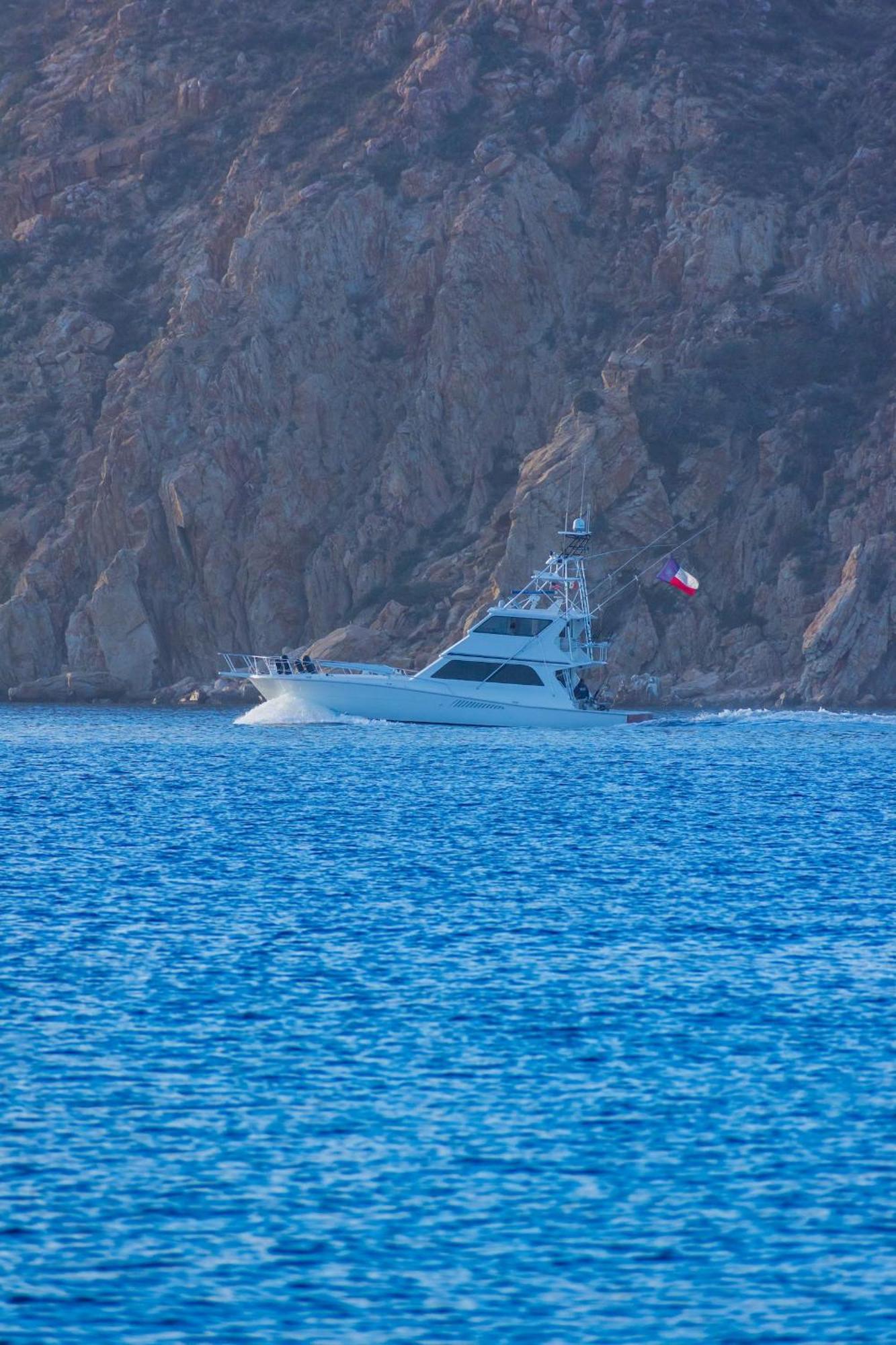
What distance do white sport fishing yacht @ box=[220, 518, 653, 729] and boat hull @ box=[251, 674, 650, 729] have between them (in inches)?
1.1

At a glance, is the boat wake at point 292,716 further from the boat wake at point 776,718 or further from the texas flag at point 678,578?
the boat wake at point 776,718

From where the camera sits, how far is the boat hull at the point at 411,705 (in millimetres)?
73438

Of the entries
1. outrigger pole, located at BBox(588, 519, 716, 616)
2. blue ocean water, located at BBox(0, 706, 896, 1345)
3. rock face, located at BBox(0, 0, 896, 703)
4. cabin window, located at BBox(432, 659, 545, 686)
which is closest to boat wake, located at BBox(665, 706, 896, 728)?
rock face, located at BBox(0, 0, 896, 703)

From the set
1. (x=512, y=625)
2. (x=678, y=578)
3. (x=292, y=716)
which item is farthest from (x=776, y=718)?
(x=292, y=716)

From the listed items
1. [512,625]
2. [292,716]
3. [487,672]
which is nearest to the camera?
[512,625]

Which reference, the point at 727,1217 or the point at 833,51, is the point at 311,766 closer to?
the point at 727,1217

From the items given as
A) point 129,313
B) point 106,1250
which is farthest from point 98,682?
point 106,1250

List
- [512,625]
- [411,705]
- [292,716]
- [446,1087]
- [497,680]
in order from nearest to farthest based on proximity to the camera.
→ 1. [446,1087]
2. [512,625]
3. [497,680]
4. [411,705]
5. [292,716]

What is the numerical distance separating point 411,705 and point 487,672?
3368 mm

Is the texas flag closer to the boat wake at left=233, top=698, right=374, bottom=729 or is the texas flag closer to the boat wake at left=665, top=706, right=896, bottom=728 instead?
the boat wake at left=665, top=706, right=896, bottom=728

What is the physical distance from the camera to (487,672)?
2881 inches

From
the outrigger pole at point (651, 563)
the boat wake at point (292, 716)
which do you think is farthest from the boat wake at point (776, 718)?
the boat wake at point (292, 716)

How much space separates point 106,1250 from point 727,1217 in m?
5.11

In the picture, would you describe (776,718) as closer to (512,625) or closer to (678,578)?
(678,578)
